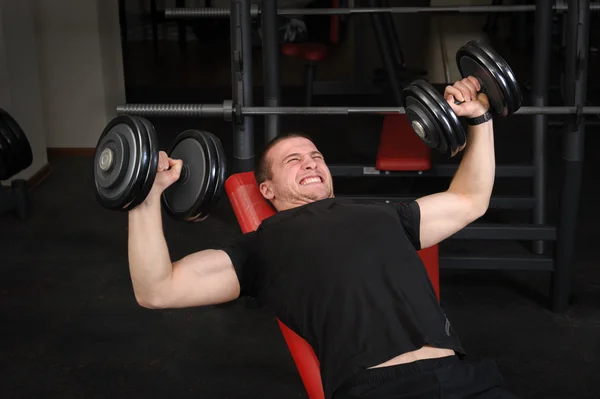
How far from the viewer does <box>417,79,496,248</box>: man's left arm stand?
1795 millimetres

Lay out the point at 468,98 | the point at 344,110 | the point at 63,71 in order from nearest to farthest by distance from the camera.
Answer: the point at 468,98
the point at 344,110
the point at 63,71

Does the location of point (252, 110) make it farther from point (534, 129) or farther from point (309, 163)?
point (534, 129)

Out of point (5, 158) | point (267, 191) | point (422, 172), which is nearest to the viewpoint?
point (267, 191)

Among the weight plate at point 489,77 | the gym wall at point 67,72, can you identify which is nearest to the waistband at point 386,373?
the weight plate at point 489,77

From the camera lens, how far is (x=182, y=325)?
2795mm

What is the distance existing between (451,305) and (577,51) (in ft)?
3.03

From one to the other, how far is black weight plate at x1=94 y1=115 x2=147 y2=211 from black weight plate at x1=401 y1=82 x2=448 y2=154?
0.56 metres

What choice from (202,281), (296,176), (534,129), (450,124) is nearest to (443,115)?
(450,124)

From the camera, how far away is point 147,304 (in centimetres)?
159

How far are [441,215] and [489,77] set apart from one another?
12.2 inches

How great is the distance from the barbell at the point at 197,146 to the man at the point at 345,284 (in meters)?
0.05

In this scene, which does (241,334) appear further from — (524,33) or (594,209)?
(524,33)

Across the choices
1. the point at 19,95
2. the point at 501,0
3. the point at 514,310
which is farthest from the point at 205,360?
the point at 501,0

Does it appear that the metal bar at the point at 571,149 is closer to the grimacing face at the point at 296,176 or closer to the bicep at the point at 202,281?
the grimacing face at the point at 296,176
